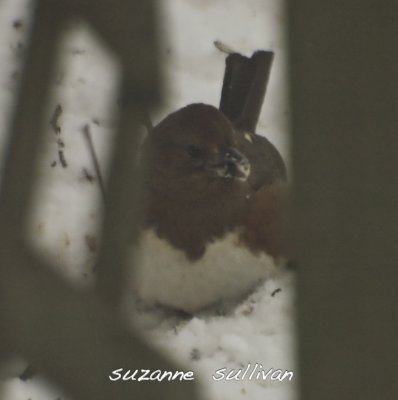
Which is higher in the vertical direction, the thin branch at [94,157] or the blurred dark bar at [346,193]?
the blurred dark bar at [346,193]

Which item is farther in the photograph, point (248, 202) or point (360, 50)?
point (360, 50)

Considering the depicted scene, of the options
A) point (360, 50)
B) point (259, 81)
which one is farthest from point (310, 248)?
point (360, 50)

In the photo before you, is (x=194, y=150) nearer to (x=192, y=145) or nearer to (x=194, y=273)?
(x=192, y=145)

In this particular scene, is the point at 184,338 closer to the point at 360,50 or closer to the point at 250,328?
the point at 250,328

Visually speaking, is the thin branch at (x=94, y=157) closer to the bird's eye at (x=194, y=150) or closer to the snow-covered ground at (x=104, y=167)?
the snow-covered ground at (x=104, y=167)

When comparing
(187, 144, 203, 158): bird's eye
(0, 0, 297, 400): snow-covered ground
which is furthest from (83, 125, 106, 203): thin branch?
(187, 144, 203, 158): bird's eye

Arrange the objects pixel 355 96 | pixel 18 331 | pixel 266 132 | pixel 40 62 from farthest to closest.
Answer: pixel 355 96
pixel 266 132
pixel 40 62
pixel 18 331

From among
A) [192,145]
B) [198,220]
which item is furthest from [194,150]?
[198,220]

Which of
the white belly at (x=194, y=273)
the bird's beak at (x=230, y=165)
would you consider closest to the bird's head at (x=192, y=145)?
the bird's beak at (x=230, y=165)
